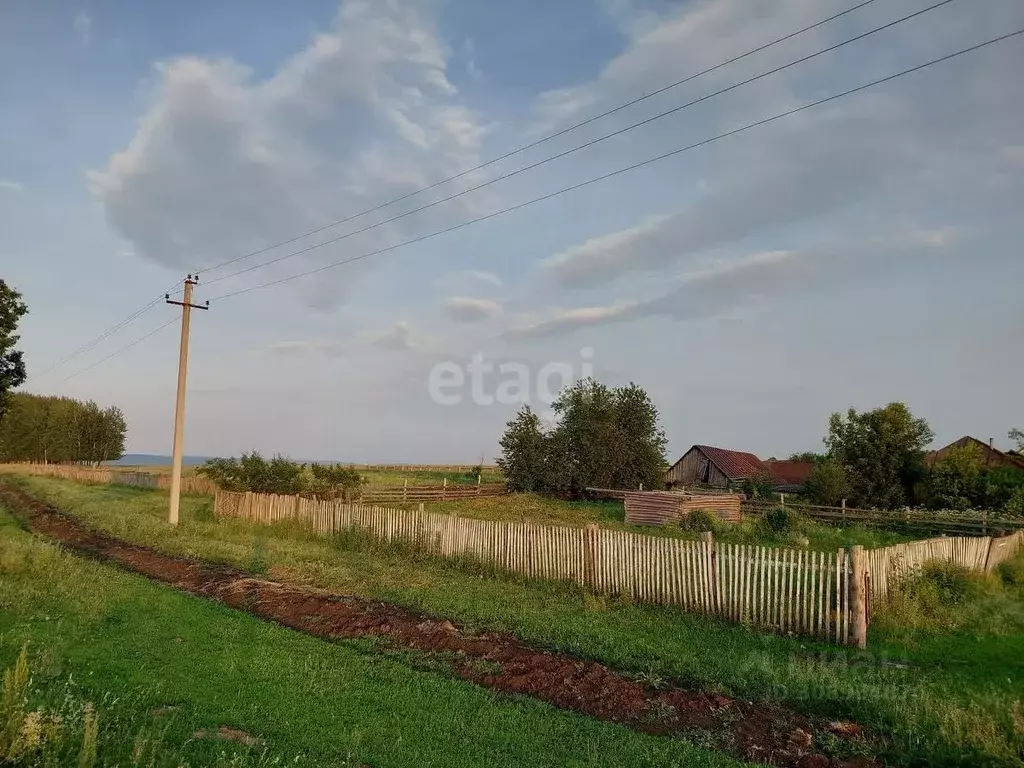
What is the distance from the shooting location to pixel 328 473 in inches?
1325

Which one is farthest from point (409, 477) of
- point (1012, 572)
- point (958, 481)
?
point (1012, 572)

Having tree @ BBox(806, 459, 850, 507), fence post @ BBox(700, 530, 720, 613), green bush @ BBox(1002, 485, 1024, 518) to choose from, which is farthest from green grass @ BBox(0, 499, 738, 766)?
tree @ BBox(806, 459, 850, 507)

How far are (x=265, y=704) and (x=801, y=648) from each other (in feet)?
22.7

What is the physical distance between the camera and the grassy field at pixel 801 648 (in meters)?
6.15

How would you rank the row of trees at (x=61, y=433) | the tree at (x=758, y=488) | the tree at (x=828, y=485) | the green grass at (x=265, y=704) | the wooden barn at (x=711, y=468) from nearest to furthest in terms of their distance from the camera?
the green grass at (x=265, y=704) → the tree at (x=828, y=485) → the tree at (x=758, y=488) → the wooden barn at (x=711, y=468) → the row of trees at (x=61, y=433)

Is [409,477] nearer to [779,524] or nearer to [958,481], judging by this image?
[958,481]

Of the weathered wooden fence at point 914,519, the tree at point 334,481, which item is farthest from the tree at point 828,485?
the tree at point 334,481

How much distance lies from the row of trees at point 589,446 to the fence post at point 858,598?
103ft

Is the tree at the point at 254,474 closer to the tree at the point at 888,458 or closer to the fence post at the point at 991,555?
the fence post at the point at 991,555

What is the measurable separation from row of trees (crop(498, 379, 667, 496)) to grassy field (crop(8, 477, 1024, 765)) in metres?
26.5

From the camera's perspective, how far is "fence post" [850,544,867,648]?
9.36 m

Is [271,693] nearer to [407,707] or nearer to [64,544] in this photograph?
[407,707]

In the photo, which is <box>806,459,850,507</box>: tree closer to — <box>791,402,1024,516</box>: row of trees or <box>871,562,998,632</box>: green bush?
<box>791,402,1024,516</box>: row of trees

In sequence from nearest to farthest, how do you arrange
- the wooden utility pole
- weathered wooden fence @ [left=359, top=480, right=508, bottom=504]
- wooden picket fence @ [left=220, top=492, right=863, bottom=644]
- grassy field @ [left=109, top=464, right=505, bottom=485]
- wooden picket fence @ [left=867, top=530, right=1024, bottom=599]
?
wooden picket fence @ [left=220, top=492, right=863, bottom=644] < wooden picket fence @ [left=867, top=530, right=1024, bottom=599] < the wooden utility pole < weathered wooden fence @ [left=359, top=480, right=508, bottom=504] < grassy field @ [left=109, top=464, right=505, bottom=485]
